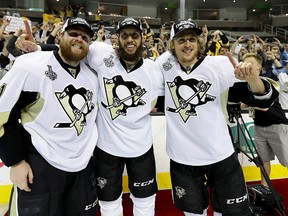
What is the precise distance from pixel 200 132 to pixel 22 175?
105cm

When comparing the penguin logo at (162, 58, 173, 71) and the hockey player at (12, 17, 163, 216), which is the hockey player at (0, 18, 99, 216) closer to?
the hockey player at (12, 17, 163, 216)

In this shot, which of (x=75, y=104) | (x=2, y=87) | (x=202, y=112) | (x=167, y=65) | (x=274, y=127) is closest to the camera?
(x=2, y=87)

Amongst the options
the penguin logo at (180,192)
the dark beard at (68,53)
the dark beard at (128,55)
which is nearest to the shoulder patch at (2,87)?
the dark beard at (68,53)

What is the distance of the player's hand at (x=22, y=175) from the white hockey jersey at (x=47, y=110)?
4 cm

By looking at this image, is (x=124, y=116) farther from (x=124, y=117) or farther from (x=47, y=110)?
(x=47, y=110)

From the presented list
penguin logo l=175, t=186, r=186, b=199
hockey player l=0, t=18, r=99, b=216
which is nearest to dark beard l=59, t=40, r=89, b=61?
hockey player l=0, t=18, r=99, b=216

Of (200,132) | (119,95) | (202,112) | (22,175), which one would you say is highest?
(119,95)

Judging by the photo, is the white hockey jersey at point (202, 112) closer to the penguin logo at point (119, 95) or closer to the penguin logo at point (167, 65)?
the penguin logo at point (167, 65)

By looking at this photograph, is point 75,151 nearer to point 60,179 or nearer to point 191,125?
point 60,179

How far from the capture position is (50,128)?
4.96ft

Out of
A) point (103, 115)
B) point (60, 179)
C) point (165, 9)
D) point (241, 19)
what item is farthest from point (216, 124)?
point (241, 19)

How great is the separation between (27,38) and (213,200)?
1.54 metres

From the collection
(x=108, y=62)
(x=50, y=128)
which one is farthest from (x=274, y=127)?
(x=50, y=128)

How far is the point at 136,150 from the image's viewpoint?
179cm
